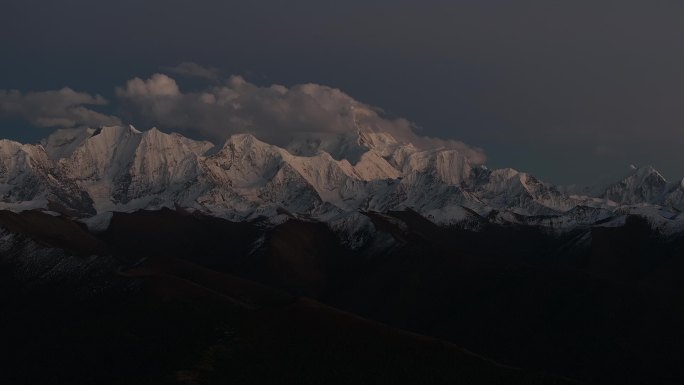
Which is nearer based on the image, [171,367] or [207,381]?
[207,381]

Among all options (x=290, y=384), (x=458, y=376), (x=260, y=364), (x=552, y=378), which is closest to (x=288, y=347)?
(x=260, y=364)

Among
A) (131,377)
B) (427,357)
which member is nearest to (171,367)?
(131,377)

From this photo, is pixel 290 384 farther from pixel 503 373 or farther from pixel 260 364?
pixel 503 373

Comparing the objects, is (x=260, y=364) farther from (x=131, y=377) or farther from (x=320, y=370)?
(x=131, y=377)

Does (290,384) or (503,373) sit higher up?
(503,373)

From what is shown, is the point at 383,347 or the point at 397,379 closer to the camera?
the point at 397,379

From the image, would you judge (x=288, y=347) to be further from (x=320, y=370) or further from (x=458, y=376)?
(x=458, y=376)

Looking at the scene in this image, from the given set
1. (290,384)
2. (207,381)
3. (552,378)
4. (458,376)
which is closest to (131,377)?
(207,381)

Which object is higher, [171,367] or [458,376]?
[458,376]
